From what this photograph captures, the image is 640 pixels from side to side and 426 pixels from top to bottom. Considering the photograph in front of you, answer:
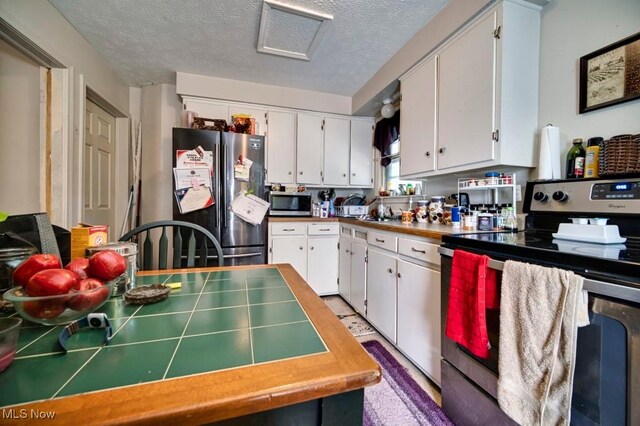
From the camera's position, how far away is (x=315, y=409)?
17.2 inches

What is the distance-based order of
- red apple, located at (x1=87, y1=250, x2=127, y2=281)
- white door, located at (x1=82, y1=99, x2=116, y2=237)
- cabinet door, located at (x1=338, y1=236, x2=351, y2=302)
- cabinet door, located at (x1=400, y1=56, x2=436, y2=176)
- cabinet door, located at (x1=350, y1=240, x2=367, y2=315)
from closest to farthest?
red apple, located at (x1=87, y1=250, x2=127, y2=281) < cabinet door, located at (x1=400, y1=56, x2=436, y2=176) < cabinet door, located at (x1=350, y1=240, x2=367, y2=315) < white door, located at (x1=82, y1=99, x2=116, y2=237) < cabinet door, located at (x1=338, y1=236, x2=351, y2=302)

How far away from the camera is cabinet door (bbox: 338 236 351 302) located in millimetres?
2605

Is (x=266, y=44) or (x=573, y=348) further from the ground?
(x=266, y=44)

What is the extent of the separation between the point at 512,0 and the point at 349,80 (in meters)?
1.64

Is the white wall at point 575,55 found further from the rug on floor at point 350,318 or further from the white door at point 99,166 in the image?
the white door at point 99,166

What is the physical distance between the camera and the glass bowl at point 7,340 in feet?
1.31

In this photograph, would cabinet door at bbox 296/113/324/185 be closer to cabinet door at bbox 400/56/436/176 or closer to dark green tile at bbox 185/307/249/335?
cabinet door at bbox 400/56/436/176

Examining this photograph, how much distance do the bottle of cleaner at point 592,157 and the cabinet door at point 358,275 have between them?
1.44 m

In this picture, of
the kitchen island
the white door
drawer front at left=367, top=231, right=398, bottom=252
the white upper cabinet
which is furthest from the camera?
the white door

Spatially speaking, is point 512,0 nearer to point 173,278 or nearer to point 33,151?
point 173,278

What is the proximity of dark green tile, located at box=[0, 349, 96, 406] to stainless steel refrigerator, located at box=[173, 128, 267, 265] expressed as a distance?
1.99 metres

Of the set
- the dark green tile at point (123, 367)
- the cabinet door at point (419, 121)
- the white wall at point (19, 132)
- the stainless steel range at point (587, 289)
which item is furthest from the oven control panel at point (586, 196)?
the white wall at point (19, 132)

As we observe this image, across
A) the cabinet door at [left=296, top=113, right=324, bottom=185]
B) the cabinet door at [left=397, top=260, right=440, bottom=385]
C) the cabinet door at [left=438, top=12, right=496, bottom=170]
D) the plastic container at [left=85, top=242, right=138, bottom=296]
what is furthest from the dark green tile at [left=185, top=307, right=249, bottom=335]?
the cabinet door at [left=296, top=113, right=324, bottom=185]

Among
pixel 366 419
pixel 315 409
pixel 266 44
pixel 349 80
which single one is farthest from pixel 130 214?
pixel 315 409
